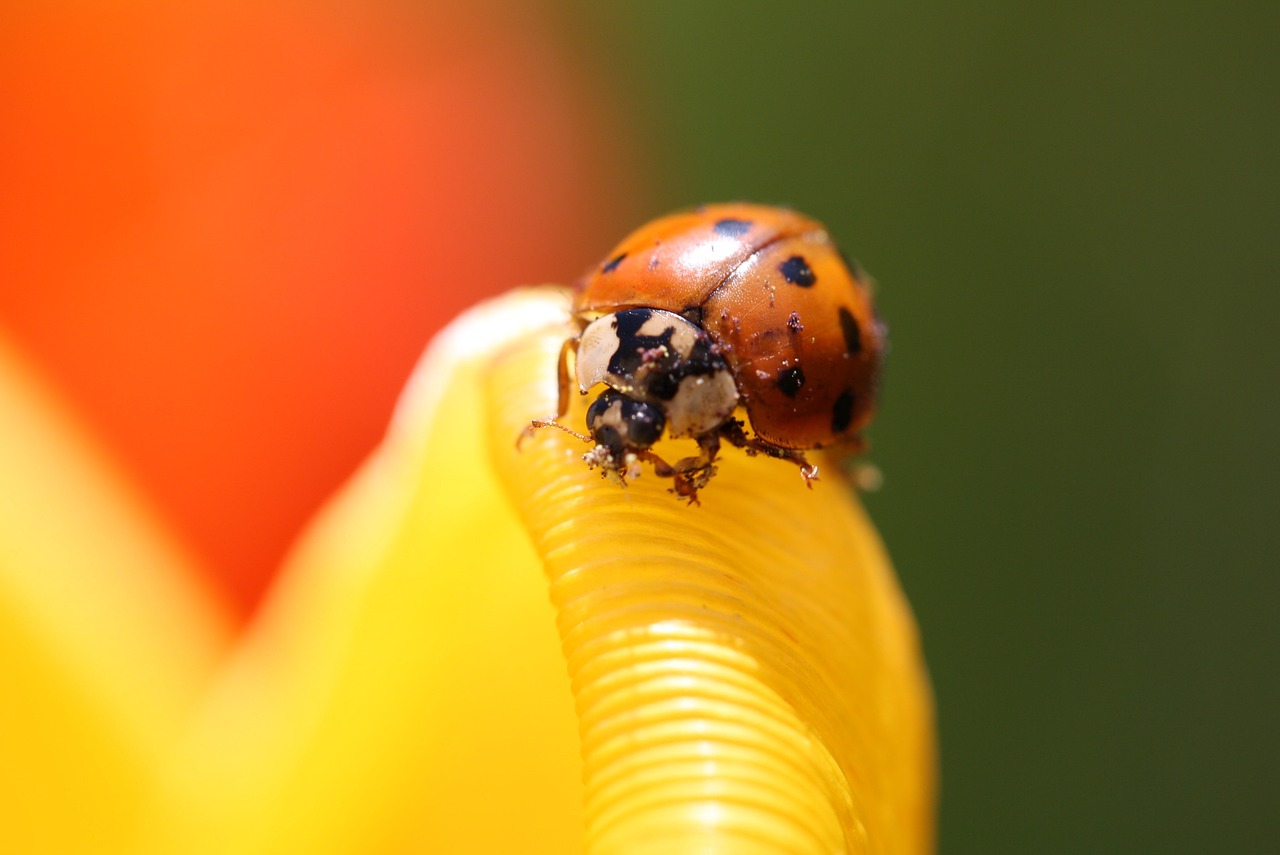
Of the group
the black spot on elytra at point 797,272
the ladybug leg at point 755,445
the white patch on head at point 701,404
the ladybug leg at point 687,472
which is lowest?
the ladybug leg at point 755,445

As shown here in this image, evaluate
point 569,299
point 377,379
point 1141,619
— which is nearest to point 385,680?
point 569,299

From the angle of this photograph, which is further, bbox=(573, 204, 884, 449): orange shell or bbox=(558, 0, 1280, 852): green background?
bbox=(558, 0, 1280, 852): green background

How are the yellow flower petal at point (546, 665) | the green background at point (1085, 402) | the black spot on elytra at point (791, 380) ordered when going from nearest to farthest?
the yellow flower petal at point (546, 665) < the black spot on elytra at point (791, 380) < the green background at point (1085, 402)

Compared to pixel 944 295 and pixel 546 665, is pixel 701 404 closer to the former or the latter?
pixel 546 665

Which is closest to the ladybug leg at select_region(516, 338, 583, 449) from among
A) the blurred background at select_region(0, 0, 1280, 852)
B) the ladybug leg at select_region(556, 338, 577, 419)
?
the ladybug leg at select_region(556, 338, 577, 419)

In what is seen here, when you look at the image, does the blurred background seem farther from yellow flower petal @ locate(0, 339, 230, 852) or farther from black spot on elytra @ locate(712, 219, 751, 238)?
black spot on elytra @ locate(712, 219, 751, 238)

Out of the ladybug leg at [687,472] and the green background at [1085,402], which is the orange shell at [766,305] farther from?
the green background at [1085,402]

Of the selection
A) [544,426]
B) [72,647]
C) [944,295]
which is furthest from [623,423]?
[944,295]

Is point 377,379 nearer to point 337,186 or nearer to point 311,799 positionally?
point 337,186

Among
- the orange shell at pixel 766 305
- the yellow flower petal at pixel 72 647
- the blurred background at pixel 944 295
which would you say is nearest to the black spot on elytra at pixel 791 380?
the orange shell at pixel 766 305
